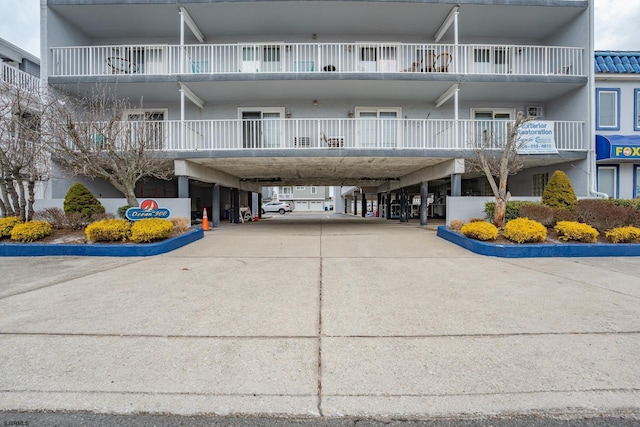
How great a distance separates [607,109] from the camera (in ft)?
43.1

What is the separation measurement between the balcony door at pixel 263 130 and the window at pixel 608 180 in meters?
13.7

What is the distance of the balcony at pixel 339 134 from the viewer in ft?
39.5

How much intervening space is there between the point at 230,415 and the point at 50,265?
7018mm

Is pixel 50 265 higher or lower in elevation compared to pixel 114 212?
lower

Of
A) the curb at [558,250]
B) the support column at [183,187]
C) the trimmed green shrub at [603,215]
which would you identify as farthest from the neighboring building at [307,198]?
the curb at [558,250]

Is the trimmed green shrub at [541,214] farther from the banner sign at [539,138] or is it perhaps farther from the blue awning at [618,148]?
the blue awning at [618,148]

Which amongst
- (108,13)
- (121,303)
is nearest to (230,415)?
(121,303)

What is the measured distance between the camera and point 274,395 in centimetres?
235

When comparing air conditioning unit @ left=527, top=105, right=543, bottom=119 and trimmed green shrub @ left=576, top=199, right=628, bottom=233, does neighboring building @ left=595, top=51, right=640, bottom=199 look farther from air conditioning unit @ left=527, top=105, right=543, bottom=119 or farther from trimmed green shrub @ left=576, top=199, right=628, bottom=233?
trimmed green shrub @ left=576, top=199, right=628, bottom=233

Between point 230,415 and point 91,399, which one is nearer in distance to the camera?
point 230,415

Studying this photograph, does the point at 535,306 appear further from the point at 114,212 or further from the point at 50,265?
the point at 114,212

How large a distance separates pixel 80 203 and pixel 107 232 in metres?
2.97

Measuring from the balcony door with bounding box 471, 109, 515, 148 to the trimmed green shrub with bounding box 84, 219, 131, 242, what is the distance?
11589 mm

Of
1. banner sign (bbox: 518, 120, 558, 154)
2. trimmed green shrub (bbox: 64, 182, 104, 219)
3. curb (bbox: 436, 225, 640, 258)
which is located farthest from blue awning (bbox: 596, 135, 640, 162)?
trimmed green shrub (bbox: 64, 182, 104, 219)
